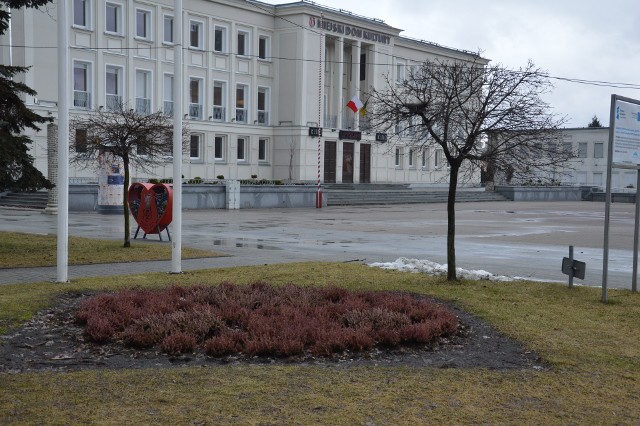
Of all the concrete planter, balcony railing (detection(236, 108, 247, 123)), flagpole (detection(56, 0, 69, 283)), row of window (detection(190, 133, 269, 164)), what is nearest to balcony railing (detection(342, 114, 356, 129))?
row of window (detection(190, 133, 269, 164))

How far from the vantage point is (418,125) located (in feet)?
42.1

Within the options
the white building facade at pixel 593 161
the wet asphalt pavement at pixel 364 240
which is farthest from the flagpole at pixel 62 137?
the white building facade at pixel 593 161

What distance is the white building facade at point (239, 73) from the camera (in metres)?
45.8

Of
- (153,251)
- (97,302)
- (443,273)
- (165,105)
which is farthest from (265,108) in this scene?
(97,302)

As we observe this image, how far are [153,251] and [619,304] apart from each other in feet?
34.6

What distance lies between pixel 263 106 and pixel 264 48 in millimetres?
4314

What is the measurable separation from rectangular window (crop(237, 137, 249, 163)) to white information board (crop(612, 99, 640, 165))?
45.4 meters

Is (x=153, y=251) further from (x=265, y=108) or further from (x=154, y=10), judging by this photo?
(x=265, y=108)

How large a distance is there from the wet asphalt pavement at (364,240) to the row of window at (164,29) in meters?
15.3

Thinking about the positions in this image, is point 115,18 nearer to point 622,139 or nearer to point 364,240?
point 364,240

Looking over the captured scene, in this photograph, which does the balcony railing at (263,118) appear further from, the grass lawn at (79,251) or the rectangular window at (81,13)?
the grass lawn at (79,251)

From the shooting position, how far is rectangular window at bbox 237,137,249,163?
56625mm

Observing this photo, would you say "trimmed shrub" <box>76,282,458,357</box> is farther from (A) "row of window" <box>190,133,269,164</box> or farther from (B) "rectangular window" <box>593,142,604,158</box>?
(B) "rectangular window" <box>593,142,604,158</box>

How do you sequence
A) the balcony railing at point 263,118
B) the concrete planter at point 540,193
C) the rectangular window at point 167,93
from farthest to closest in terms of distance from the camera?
the concrete planter at point 540,193 → the balcony railing at point 263,118 → the rectangular window at point 167,93
